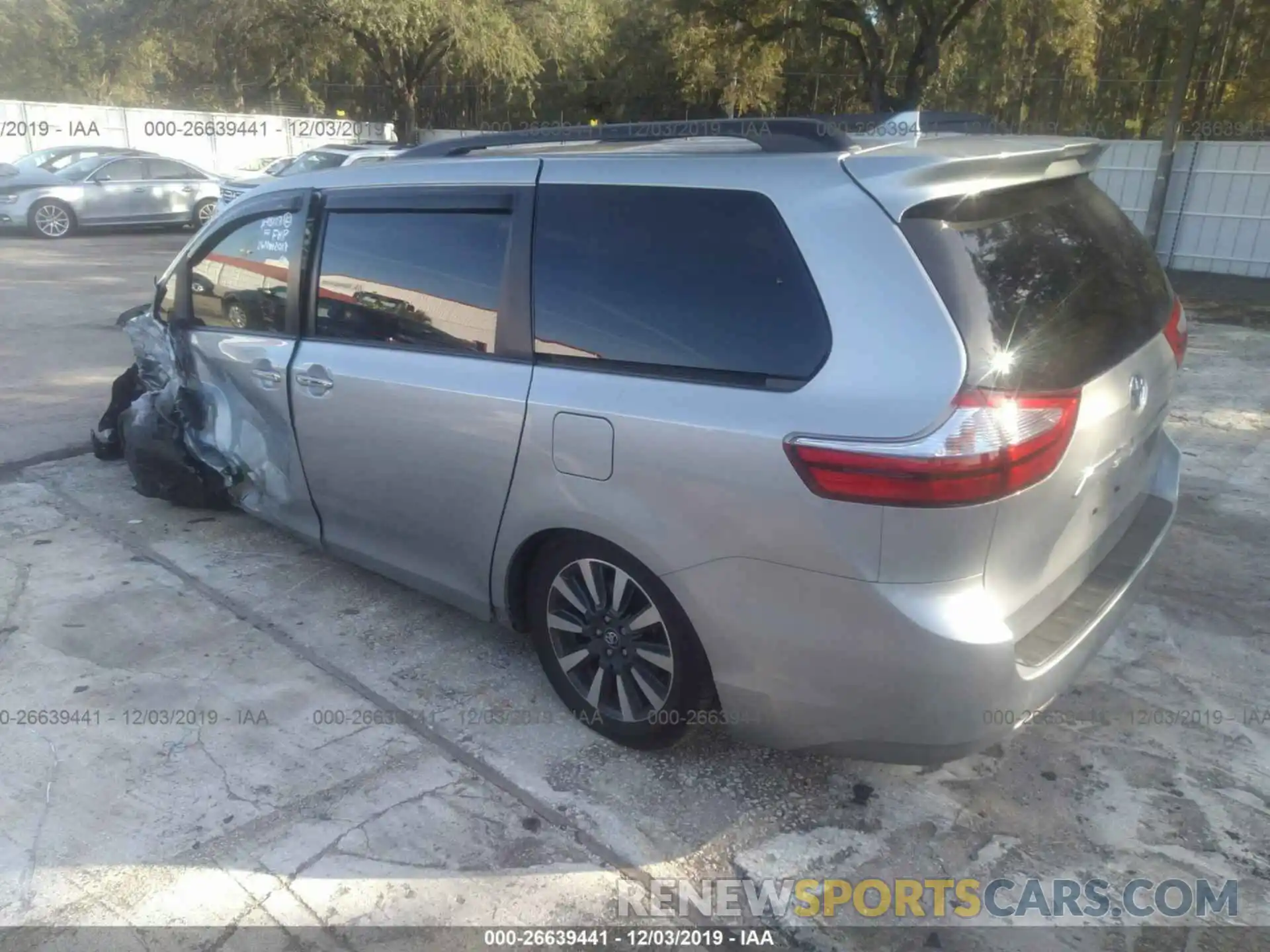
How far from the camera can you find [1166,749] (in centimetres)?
314

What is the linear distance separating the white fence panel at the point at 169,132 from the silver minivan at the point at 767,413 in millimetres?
22877

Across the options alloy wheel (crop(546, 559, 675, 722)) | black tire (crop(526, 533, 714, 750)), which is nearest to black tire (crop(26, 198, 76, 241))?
black tire (crop(526, 533, 714, 750))

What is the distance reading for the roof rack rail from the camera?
2.69 meters

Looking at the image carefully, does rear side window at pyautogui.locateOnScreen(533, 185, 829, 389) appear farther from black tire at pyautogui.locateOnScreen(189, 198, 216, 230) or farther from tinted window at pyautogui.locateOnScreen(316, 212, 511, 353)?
black tire at pyautogui.locateOnScreen(189, 198, 216, 230)

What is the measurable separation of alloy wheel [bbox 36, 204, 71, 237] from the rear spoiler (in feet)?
56.7

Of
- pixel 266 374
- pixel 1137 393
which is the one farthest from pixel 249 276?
pixel 1137 393

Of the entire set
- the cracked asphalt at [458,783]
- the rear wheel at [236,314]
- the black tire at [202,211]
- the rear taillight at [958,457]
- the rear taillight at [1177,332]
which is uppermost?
the rear taillight at [1177,332]

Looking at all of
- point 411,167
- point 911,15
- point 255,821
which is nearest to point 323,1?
point 911,15

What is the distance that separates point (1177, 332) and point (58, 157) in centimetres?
1877

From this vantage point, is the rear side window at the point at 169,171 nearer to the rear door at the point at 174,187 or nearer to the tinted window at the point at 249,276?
the rear door at the point at 174,187

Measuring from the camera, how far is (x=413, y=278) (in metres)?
3.40

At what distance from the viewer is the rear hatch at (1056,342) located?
2.31 meters

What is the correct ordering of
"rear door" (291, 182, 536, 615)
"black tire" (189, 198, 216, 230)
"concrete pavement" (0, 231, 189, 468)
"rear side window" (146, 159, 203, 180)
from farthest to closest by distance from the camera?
"black tire" (189, 198, 216, 230), "rear side window" (146, 159, 203, 180), "concrete pavement" (0, 231, 189, 468), "rear door" (291, 182, 536, 615)

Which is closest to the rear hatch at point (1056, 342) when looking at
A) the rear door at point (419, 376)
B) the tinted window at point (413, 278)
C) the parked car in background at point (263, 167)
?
the rear door at point (419, 376)
